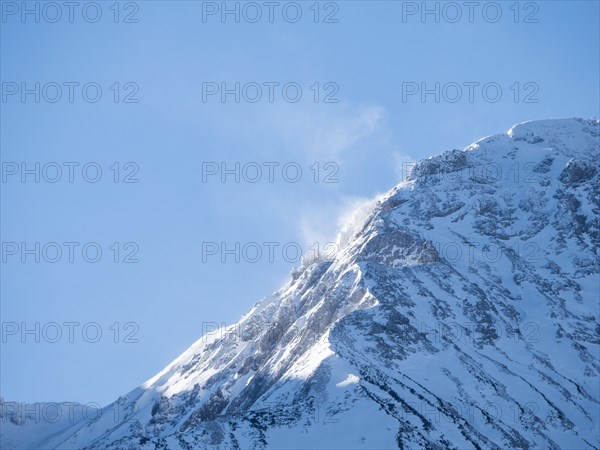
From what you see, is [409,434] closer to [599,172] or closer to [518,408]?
[518,408]

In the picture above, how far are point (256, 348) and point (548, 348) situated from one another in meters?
51.9

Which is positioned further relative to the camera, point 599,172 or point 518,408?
point 599,172

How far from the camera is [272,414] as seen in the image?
11081 cm

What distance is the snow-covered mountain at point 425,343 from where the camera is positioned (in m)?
108

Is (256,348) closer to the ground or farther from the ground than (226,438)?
farther from the ground

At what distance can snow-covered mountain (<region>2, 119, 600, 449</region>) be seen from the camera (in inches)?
4264

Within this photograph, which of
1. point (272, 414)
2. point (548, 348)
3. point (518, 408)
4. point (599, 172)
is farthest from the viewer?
point (599, 172)

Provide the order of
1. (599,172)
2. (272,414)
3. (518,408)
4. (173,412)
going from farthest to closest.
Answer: (599,172) → (173,412) → (518,408) → (272,414)

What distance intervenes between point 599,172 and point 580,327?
52.2 m

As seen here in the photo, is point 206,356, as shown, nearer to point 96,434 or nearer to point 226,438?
point 96,434

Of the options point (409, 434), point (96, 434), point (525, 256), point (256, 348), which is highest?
point (96, 434)

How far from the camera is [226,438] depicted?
10406 centimetres

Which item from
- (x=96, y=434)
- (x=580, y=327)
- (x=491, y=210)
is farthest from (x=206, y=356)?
(x=580, y=327)

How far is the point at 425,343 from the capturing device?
131875 millimetres
